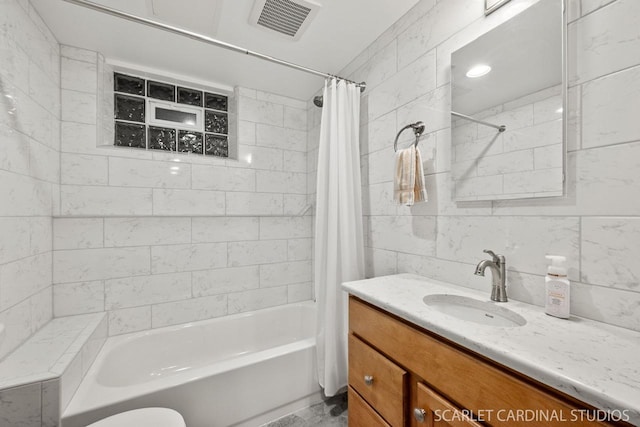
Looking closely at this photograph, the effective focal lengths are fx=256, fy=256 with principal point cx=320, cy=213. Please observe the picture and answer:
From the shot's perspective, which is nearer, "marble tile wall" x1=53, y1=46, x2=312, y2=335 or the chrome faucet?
the chrome faucet

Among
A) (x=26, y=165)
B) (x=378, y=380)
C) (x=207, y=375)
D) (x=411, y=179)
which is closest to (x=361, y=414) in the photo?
(x=378, y=380)

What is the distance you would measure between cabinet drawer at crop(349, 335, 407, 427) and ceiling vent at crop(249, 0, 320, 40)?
1732mm

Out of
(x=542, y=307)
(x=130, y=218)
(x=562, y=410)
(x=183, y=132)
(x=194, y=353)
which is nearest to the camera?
(x=562, y=410)

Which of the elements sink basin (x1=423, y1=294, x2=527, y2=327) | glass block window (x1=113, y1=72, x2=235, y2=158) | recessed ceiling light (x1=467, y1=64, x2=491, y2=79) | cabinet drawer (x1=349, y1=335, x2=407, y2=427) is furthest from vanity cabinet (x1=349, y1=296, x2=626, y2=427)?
glass block window (x1=113, y1=72, x2=235, y2=158)

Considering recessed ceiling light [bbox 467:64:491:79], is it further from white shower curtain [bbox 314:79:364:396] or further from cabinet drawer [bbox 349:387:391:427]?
cabinet drawer [bbox 349:387:391:427]

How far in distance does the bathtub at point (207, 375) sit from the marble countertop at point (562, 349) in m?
0.97

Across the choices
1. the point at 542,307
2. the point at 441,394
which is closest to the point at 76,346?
the point at 441,394

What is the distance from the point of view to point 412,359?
2.82 feet

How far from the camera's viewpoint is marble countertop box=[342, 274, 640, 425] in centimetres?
48

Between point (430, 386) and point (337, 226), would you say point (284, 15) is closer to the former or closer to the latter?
point (337, 226)

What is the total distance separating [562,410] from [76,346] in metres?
1.90

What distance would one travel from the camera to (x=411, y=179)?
1.33 meters

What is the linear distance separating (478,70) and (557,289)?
0.94 metres

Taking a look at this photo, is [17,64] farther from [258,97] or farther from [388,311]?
[388,311]
